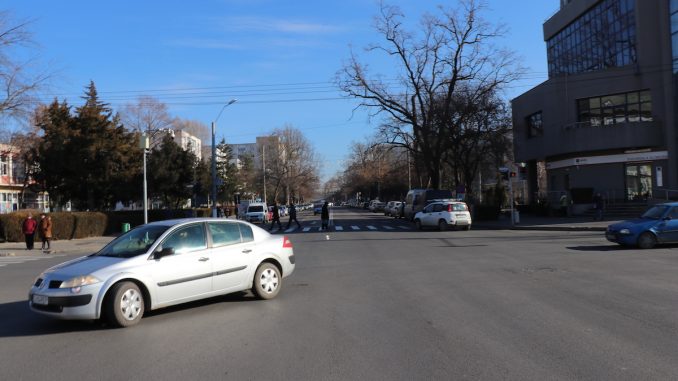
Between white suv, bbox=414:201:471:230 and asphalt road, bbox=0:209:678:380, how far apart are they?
16832mm

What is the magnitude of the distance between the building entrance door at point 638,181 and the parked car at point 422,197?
39.2 feet

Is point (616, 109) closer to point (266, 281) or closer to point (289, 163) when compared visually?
point (266, 281)

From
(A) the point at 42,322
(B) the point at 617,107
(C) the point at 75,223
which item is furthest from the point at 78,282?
(B) the point at 617,107

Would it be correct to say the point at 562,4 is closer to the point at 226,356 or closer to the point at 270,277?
the point at 270,277

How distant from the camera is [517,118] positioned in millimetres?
49562

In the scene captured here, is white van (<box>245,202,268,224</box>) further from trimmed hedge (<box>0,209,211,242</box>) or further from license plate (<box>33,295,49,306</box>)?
license plate (<box>33,295,49,306</box>)

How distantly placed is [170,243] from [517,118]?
149 ft

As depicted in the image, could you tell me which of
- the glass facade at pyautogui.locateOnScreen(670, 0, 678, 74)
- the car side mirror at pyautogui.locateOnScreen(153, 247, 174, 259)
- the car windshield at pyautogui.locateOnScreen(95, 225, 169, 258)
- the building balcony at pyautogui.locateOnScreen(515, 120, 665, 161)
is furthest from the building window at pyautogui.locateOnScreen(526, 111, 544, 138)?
the car side mirror at pyautogui.locateOnScreen(153, 247, 174, 259)

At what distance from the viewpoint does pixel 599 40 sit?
4212 centimetres

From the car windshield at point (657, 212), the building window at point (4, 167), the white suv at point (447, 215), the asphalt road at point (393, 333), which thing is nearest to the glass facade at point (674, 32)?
the white suv at point (447, 215)

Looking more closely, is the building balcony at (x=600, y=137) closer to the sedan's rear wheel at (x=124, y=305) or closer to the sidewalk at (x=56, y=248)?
the sidewalk at (x=56, y=248)

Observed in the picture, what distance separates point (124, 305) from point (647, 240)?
1552cm

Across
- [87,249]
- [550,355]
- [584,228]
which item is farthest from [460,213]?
[550,355]

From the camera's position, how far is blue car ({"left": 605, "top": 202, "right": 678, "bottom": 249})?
16922mm
